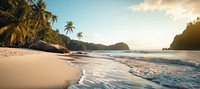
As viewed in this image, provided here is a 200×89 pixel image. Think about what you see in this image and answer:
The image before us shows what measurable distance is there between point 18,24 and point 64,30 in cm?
4226

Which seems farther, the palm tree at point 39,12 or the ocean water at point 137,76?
the palm tree at point 39,12

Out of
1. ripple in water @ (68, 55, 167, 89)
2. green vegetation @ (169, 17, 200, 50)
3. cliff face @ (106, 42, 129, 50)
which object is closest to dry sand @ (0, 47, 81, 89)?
ripple in water @ (68, 55, 167, 89)

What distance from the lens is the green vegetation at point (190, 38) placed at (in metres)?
87.3

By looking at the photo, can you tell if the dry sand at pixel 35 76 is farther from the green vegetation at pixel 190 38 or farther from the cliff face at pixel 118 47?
the cliff face at pixel 118 47

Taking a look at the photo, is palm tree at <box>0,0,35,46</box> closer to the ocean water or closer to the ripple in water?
the ocean water

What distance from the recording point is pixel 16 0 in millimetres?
29375

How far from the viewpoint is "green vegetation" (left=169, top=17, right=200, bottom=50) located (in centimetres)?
8731

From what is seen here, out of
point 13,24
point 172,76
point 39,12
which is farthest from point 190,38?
point 172,76

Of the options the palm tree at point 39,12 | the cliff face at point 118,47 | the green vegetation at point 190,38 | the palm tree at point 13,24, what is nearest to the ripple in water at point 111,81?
the palm tree at point 13,24

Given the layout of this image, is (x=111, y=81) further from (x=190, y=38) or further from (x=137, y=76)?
(x=190, y=38)

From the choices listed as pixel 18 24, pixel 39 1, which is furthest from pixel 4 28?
pixel 39 1

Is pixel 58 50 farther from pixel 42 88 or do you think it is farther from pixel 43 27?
pixel 42 88

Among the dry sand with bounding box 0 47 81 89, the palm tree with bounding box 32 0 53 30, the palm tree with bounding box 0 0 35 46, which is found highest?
the palm tree with bounding box 32 0 53 30

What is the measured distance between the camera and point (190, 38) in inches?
3600
